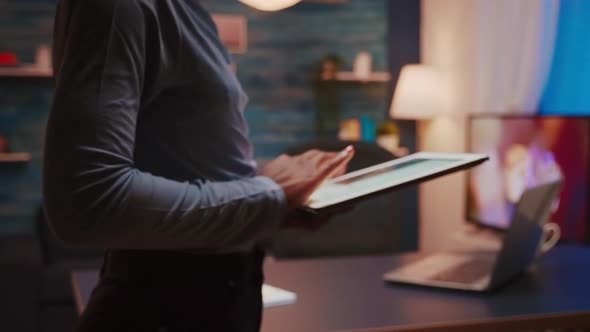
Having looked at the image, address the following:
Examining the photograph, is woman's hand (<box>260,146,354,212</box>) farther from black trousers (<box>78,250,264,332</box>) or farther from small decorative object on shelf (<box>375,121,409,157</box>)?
small decorative object on shelf (<box>375,121,409,157</box>)

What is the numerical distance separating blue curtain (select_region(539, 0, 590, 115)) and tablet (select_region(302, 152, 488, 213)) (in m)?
2.30

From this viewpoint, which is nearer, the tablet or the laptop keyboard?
the tablet

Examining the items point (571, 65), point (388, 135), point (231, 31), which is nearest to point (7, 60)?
point (231, 31)

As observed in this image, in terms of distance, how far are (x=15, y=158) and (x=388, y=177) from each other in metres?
3.80

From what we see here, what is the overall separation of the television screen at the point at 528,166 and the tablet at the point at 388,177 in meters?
1.63

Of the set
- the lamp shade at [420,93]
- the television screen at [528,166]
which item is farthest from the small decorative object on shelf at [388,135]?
the television screen at [528,166]

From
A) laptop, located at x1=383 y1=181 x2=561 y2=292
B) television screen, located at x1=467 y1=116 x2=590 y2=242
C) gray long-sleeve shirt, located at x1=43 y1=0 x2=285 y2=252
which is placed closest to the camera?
gray long-sleeve shirt, located at x1=43 y1=0 x2=285 y2=252

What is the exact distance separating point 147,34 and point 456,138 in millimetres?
3693

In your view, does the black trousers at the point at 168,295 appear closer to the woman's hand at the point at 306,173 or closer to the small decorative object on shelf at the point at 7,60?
the woman's hand at the point at 306,173

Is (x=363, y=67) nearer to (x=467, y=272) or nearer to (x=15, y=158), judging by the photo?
(x=15, y=158)

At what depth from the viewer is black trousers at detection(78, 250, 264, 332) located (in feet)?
2.70

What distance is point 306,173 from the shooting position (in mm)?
835

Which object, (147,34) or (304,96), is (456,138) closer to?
(304,96)

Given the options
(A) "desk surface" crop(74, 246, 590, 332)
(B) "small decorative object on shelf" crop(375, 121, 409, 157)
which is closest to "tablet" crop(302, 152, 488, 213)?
(A) "desk surface" crop(74, 246, 590, 332)
